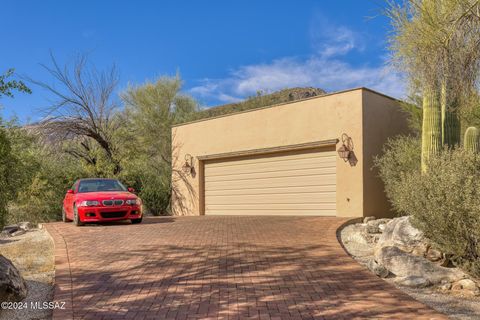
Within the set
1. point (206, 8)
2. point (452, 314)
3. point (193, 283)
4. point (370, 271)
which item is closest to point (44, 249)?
point (193, 283)

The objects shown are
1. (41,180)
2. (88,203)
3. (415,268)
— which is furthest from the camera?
(41,180)

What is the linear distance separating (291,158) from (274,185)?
3.90 feet

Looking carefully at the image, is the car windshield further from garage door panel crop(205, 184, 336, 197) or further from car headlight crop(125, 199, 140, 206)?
garage door panel crop(205, 184, 336, 197)

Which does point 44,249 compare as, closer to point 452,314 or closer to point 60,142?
point 452,314

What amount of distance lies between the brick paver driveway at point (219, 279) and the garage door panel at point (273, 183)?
4145 mm

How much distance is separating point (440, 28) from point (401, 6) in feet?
2.76

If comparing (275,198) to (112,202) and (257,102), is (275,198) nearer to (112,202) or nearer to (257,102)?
(112,202)

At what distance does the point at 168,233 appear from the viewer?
32.1 ft

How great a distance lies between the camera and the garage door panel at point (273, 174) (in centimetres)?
1367

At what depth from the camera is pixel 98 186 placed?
1282 centimetres

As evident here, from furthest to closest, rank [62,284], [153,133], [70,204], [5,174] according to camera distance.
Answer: [153,133] < [70,204] < [5,174] < [62,284]

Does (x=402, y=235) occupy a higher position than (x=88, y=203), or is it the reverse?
(x=88, y=203)

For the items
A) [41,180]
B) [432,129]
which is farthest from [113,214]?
[432,129]

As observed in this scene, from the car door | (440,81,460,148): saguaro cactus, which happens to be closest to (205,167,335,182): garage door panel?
(440,81,460,148): saguaro cactus
